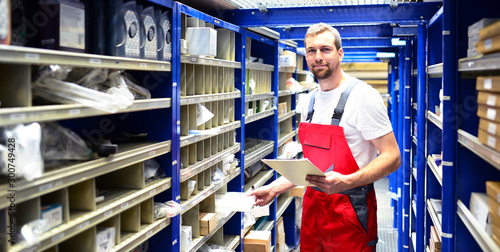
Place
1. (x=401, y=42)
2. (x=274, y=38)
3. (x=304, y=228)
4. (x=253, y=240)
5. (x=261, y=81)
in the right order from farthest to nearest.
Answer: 1. (x=401, y=42)
2. (x=274, y=38)
3. (x=261, y=81)
4. (x=253, y=240)
5. (x=304, y=228)

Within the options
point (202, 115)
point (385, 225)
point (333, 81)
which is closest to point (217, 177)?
point (202, 115)

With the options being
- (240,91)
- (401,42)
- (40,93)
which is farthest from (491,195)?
(401,42)

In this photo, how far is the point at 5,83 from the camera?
1687 millimetres

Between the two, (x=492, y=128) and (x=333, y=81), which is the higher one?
(x=333, y=81)

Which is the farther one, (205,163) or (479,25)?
(205,163)

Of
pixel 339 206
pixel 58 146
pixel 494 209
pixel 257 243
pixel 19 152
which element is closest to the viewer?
pixel 19 152

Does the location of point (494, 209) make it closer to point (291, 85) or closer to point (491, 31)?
point (491, 31)

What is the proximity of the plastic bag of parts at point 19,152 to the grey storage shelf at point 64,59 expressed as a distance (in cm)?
25

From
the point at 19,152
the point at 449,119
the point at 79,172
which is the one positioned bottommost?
the point at 79,172

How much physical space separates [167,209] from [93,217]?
79cm

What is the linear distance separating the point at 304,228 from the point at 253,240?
173 centimetres

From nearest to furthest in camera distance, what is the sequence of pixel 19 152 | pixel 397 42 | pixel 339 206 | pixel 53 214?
1. pixel 19 152
2. pixel 53 214
3. pixel 339 206
4. pixel 397 42

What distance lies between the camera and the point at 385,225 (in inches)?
335

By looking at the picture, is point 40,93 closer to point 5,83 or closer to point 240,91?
point 5,83
